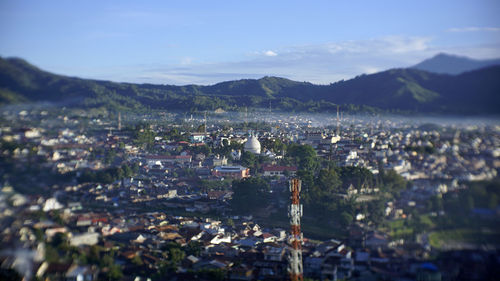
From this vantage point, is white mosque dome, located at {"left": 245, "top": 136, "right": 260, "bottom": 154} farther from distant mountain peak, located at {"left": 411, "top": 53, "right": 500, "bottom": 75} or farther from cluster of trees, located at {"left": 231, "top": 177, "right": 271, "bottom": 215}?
distant mountain peak, located at {"left": 411, "top": 53, "right": 500, "bottom": 75}

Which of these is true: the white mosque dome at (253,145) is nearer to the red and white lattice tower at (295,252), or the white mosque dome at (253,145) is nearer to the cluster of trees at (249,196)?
the cluster of trees at (249,196)

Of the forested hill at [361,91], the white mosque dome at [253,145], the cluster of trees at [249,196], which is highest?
the forested hill at [361,91]

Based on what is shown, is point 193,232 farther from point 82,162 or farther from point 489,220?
point 489,220

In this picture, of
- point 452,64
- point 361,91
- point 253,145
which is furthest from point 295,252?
point 253,145

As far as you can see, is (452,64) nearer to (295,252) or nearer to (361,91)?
(295,252)

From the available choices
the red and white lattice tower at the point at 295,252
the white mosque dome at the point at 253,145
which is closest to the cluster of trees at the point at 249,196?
the red and white lattice tower at the point at 295,252

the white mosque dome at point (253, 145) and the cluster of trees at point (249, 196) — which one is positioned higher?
the white mosque dome at point (253, 145)

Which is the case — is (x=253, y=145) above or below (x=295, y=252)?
above
